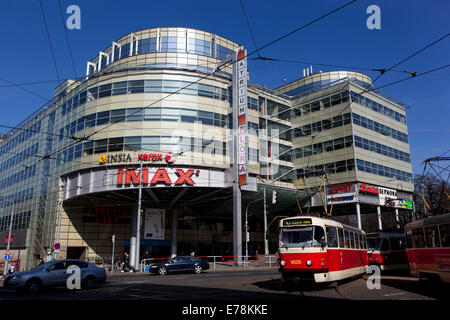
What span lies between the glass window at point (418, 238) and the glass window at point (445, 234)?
5.02 ft

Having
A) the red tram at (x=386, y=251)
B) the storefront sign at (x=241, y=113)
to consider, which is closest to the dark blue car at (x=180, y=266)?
the storefront sign at (x=241, y=113)

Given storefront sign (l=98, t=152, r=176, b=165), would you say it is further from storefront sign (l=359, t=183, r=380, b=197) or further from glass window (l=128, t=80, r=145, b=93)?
storefront sign (l=359, t=183, r=380, b=197)

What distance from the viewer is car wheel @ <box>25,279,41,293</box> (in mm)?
14108

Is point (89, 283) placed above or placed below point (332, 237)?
below

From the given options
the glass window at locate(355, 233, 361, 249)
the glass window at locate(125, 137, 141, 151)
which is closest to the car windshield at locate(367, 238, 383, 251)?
the glass window at locate(355, 233, 361, 249)

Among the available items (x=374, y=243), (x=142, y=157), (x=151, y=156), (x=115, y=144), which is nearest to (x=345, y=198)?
(x=374, y=243)

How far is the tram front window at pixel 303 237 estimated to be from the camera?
13.0 metres

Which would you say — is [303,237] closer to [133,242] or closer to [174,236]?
[133,242]

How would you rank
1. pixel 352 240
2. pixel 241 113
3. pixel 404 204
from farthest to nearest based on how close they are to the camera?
1. pixel 404 204
2. pixel 241 113
3. pixel 352 240

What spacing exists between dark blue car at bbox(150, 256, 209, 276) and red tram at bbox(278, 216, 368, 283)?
43.5 feet

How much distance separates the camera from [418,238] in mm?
14742

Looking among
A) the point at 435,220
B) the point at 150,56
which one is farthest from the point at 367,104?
the point at 435,220

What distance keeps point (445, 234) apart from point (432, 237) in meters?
1.00

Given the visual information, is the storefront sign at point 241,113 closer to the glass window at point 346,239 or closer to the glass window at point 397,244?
the glass window at point 397,244
